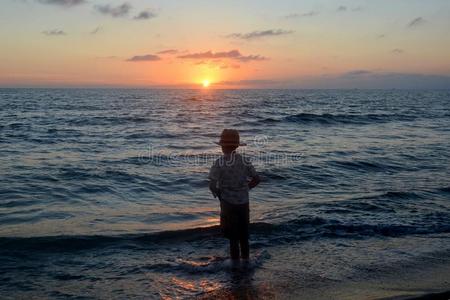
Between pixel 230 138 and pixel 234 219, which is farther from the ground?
pixel 230 138

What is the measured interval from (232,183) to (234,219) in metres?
0.54

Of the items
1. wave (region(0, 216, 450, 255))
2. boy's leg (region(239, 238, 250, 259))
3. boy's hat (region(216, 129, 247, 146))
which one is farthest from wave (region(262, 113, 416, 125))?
boy's hat (region(216, 129, 247, 146))

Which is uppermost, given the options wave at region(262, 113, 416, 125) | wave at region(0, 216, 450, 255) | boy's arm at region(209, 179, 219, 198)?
boy's arm at region(209, 179, 219, 198)

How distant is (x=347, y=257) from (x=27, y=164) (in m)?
12.6

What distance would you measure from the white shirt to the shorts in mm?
79

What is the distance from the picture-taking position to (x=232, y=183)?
270 inches

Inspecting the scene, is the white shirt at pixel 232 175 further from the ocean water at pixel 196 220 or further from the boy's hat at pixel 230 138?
the ocean water at pixel 196 220

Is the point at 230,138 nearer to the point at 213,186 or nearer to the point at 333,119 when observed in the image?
the point at 213,186

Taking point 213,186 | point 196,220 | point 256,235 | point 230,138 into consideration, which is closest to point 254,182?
point 213,186

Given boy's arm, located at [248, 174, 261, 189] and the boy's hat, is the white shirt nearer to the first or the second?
boy's arm, located at [248, 174, 261, 189]

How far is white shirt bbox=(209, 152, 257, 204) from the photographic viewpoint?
680 centimetres

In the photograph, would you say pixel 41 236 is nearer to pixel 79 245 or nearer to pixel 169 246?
pixel 79 245

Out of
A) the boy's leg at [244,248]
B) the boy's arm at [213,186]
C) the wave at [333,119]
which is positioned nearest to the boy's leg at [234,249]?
the boy's leg at [244,248]

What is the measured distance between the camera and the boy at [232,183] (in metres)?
6.78
